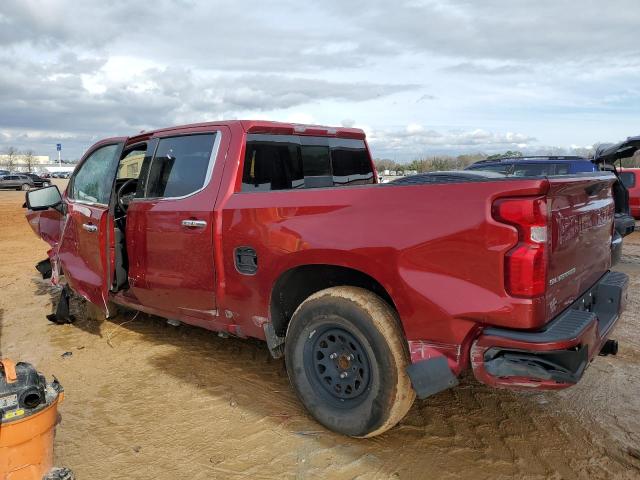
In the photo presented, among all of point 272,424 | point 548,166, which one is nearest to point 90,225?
point 272,424

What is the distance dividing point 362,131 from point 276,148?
1.33 meters

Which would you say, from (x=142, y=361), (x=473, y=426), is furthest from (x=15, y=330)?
(x=473, y=426)

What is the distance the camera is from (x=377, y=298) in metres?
Answer: 3.03

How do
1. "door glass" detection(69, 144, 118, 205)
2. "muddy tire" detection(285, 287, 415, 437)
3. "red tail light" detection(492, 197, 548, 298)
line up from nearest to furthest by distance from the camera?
"red tail light" detection(492, 197, 548, 298), "muddy tire" detection(285, 287, 415, 437), "door glass" detection(69, 144, 118, 205)

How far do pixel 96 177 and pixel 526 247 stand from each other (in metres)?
4.23

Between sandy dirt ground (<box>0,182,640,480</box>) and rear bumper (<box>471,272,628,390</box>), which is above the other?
rear bumper (<box>471,272,628,390</box>)

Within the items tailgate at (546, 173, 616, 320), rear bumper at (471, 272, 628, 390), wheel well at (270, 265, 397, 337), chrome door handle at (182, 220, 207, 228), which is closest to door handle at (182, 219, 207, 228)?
chrome door handle at (182, 220, 207, 228)

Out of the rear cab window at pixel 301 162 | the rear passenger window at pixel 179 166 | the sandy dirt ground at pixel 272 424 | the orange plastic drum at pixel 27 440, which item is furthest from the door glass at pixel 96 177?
the orange plastic drum at pixel 27 440

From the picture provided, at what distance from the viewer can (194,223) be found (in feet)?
12.6

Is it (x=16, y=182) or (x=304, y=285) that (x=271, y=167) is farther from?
(x=16, y=182)

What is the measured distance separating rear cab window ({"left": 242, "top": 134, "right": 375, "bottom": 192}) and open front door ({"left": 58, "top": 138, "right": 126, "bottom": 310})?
143cm

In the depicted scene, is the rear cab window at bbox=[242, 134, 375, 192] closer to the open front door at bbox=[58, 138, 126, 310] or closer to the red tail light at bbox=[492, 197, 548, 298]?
the open front door at bbox=[58, 138, 126, 310]

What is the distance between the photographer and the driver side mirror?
5.32 metres

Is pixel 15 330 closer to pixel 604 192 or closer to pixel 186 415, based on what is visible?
pixel 186 415
